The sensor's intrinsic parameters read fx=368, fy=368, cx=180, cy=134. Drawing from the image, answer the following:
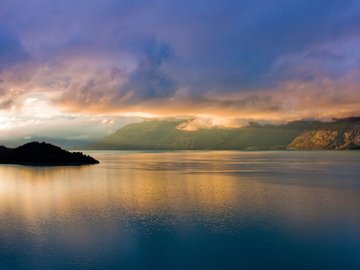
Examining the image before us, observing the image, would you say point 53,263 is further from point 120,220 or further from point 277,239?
point 277,239

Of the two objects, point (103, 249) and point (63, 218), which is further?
point (63, 218)

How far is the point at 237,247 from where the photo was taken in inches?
1729

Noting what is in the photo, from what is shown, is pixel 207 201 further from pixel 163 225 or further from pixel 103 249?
pixel 103 249

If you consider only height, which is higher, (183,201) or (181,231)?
(183,201)

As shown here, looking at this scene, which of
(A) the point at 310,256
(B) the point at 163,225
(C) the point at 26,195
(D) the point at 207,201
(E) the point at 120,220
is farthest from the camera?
(C) the point at 26,195

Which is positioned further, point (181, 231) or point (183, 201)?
point (183, 201)

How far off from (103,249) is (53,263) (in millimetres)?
6348

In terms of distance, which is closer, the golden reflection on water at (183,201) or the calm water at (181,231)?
the calm water at (181,231)

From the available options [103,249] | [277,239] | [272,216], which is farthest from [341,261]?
[103,249]

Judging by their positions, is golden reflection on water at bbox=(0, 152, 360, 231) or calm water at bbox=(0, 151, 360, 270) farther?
golden reflection on water at bbox=(0, 152, 360, 231)

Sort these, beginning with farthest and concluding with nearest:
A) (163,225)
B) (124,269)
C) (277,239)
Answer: (163,225) < (277,239) < (124,269)

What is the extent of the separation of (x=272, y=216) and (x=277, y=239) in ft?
46.4

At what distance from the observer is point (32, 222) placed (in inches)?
2249

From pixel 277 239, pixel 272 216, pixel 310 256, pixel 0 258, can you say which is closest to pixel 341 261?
pixel 310 256
